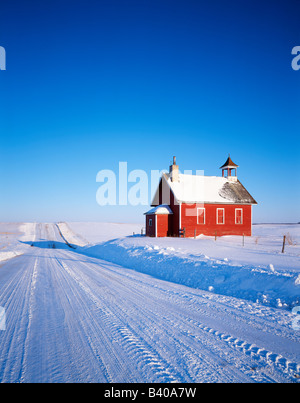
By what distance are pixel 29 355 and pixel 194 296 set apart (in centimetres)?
438

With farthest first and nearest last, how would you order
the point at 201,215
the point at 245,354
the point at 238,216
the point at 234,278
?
the point at 238,216 → the point at 201,215 → the point at 234,278 → the point at 245,354

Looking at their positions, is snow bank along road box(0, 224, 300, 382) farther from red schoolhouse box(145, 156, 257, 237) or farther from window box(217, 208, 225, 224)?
window box(217, 208, 225, 224)

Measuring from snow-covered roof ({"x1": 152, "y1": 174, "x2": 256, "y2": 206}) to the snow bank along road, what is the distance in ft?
65.8

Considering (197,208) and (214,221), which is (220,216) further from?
(197,208)

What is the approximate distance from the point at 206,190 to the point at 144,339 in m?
25.5

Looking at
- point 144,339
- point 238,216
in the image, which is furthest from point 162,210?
point 144,339

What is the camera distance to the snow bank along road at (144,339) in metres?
3.06

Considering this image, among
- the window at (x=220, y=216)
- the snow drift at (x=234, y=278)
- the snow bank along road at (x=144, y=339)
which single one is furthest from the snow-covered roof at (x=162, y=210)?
the snow bank along road at (x=144, y=339)

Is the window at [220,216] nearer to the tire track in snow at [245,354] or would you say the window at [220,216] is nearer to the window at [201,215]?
the window at [201,215]

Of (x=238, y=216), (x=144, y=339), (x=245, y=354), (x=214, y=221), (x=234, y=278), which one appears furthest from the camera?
(x=238, y=216)

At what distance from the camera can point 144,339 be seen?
12.9ft

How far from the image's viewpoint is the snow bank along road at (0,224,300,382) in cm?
306

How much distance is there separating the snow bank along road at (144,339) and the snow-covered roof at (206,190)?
2006 cm
